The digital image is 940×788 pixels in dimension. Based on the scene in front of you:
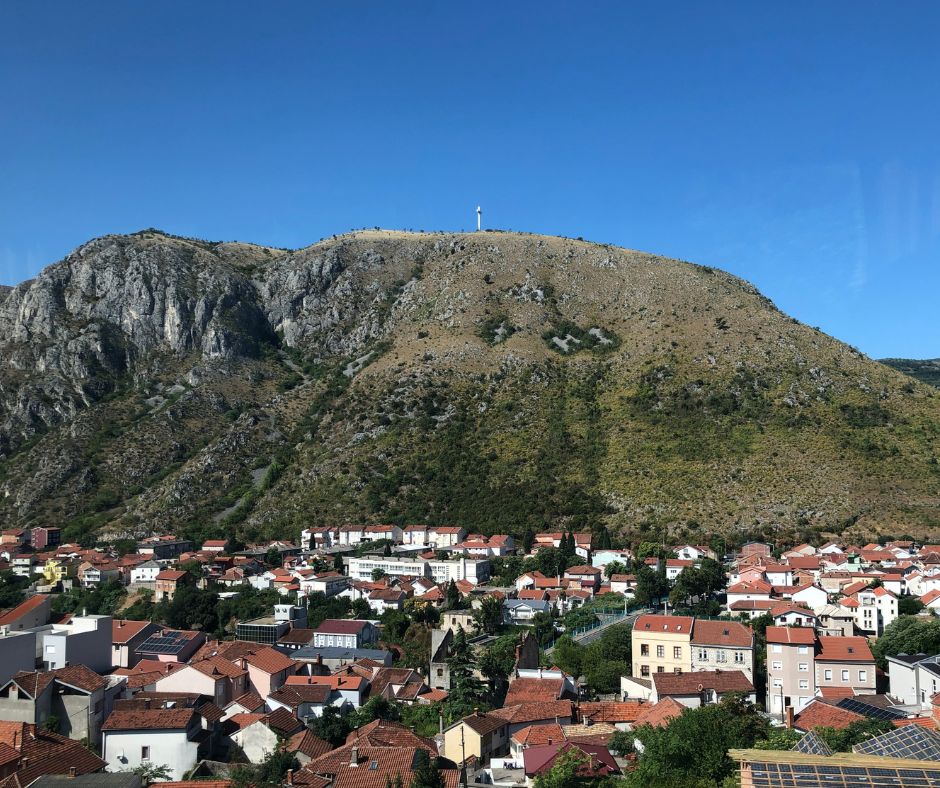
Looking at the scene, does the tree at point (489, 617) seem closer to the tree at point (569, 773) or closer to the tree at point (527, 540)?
the tree at point (527, 540)

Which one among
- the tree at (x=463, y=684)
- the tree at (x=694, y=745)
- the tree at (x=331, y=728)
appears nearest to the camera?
the tree at (x=694, y=745)

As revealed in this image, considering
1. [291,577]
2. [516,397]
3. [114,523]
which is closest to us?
[291,577]

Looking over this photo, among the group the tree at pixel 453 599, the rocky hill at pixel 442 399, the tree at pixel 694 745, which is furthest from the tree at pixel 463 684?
the rocky hill at pixel 442 399

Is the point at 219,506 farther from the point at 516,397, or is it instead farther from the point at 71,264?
the point at 71,264

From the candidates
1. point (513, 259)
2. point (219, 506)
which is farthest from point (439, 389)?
point (513, 259)

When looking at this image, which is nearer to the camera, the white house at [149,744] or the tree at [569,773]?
the tree at [569,773]

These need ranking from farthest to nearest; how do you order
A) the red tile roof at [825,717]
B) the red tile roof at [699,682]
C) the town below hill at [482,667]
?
the red tile roof at [699,682], the red tile roof at [825,717], the town below hill at [482,667]

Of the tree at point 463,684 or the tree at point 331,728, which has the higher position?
the tree at point 463,684
